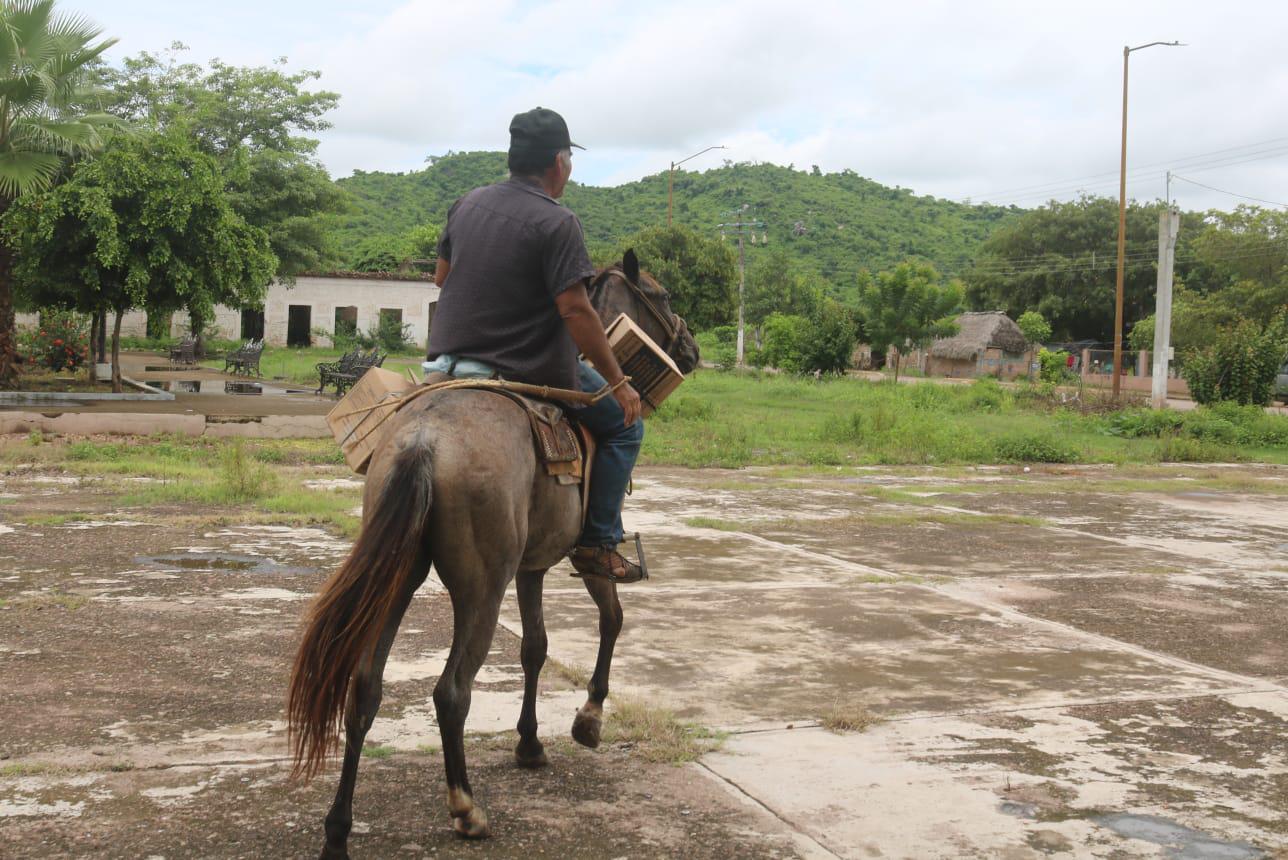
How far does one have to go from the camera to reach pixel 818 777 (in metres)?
3.86

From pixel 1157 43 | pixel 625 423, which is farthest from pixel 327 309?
pixel 625 423

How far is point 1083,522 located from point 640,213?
62343mm

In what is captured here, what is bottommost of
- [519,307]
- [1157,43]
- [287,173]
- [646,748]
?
[646,748]

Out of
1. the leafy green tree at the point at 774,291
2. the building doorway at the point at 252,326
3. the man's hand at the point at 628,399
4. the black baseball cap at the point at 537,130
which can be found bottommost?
the man's hand at the point at 628,399

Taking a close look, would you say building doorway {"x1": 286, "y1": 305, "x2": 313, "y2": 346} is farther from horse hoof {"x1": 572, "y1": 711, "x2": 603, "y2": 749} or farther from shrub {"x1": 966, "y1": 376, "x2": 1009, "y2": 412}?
horse hoof {"x1": 572, "y1": 711, "x2": 603, "y2": 749}

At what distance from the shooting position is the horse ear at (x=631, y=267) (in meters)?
4.23

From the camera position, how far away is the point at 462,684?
3326mm

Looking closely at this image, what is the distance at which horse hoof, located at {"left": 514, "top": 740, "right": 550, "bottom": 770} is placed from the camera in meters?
3.91

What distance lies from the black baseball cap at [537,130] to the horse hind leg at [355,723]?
1.59 m

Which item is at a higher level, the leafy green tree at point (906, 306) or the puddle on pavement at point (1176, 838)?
the leafy green tree at point (906, 306)

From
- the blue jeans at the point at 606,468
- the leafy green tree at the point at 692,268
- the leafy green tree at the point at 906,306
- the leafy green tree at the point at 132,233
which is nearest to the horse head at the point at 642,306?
the blue jeans at the point at 606,468

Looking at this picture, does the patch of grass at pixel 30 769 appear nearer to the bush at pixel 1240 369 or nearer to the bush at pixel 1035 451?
the bush at pixel 1035 451

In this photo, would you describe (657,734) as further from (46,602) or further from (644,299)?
(46,602)

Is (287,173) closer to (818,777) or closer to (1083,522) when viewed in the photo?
(1083,522)
